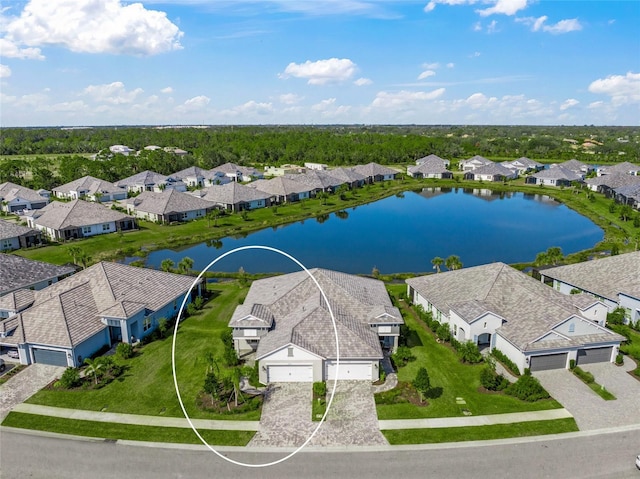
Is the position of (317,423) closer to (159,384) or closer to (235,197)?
(159,384)

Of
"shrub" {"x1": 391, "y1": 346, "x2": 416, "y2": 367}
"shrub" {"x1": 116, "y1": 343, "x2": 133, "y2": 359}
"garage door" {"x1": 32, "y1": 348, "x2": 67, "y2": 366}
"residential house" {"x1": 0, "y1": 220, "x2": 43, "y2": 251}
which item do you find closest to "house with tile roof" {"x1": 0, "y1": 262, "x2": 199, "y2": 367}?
"garage door" {"x1": 32, "y1": 348, "x2": 67, "y2": 366}

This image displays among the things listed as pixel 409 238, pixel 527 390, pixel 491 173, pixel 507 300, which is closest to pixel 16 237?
pixel 409 238

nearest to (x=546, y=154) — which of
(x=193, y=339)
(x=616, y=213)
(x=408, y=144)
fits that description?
(x=408, y=144)

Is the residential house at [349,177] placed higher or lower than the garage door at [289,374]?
higher

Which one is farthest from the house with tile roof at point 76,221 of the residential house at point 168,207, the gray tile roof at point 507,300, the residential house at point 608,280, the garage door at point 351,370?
the residential house at point 608,280

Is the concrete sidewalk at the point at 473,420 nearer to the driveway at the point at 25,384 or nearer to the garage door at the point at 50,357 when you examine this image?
the driveway at the point at 25,384

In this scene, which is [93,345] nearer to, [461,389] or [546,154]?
[461,389]
